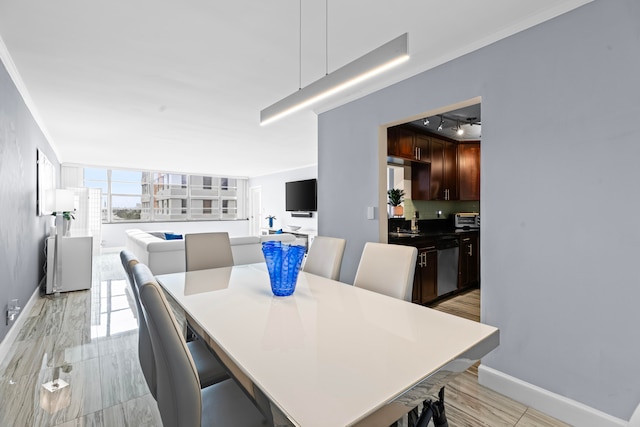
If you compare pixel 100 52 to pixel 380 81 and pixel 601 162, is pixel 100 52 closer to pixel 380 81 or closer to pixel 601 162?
pixel 380 81

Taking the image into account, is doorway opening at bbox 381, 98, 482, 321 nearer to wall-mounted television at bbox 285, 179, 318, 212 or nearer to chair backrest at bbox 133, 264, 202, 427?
chair backrest at bbox 133, 264, 202, 427

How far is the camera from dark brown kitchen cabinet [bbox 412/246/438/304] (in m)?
3.50

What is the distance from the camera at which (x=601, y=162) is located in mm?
1777

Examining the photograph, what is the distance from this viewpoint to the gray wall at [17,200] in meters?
2.64

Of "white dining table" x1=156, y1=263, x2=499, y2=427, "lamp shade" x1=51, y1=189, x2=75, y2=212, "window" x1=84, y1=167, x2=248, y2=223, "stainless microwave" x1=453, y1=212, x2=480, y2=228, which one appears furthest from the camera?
"window" x1=84, y1=167, x2=248, y2=223

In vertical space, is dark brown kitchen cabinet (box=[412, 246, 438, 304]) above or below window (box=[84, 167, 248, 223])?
below

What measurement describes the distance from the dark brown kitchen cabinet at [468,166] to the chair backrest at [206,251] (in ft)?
11.7

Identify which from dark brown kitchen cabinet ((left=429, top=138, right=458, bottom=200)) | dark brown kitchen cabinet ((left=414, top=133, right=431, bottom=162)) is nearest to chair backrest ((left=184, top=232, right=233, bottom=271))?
dark brown kitchen cabinet ((left=414, top=133, right=431, bottom=162))

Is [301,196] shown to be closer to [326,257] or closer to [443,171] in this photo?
[443,171]

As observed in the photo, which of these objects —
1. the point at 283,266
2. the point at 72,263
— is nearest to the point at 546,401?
the point at 283,266

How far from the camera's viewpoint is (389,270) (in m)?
2.03

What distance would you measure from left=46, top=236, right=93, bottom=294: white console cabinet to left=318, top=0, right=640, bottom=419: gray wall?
4.97m

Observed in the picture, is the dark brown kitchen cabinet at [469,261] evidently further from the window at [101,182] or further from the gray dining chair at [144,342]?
the window at [101,182]

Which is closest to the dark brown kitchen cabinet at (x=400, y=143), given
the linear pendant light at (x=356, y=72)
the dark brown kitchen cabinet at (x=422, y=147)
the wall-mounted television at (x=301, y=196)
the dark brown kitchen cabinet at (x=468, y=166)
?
the dark brown kitchen cabinet at (x=422, y=147)
